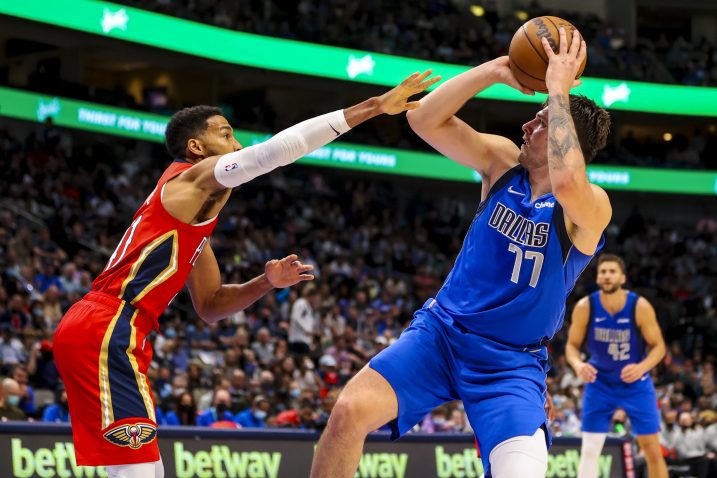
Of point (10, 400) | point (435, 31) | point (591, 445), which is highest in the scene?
point (435, 31)

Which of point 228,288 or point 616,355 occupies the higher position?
point 228,288

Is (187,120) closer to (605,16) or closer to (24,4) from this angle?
(24,4)

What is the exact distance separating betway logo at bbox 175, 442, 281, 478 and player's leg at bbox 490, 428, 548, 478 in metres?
5.49

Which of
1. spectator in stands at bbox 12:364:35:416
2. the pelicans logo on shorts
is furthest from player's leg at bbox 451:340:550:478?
spectator in stands at bbox 12:364:35:416

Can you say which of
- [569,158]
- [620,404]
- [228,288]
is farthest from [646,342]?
[569,158]

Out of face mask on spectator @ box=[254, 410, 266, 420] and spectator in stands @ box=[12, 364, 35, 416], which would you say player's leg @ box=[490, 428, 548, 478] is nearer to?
spectator in stands @ box=[12, 364, 35, 416]

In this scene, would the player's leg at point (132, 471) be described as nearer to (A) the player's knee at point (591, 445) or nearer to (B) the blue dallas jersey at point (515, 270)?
(B) the blue dallas jersey at point (515, 270)

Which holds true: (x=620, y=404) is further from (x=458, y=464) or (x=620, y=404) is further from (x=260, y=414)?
(x=260, y=414)

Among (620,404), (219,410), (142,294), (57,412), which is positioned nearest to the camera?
(142,294)

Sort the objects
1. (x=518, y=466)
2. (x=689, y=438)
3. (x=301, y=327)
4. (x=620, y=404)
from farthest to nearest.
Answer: (x=301, y=327) → (x=689, y=438) → (x=620, y=404) → (x=518, y=466)

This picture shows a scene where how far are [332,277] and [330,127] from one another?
678 inches

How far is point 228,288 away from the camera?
6.04 metres

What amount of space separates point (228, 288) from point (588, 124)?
2259 mm

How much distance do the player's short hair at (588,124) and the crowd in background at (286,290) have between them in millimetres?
6412
